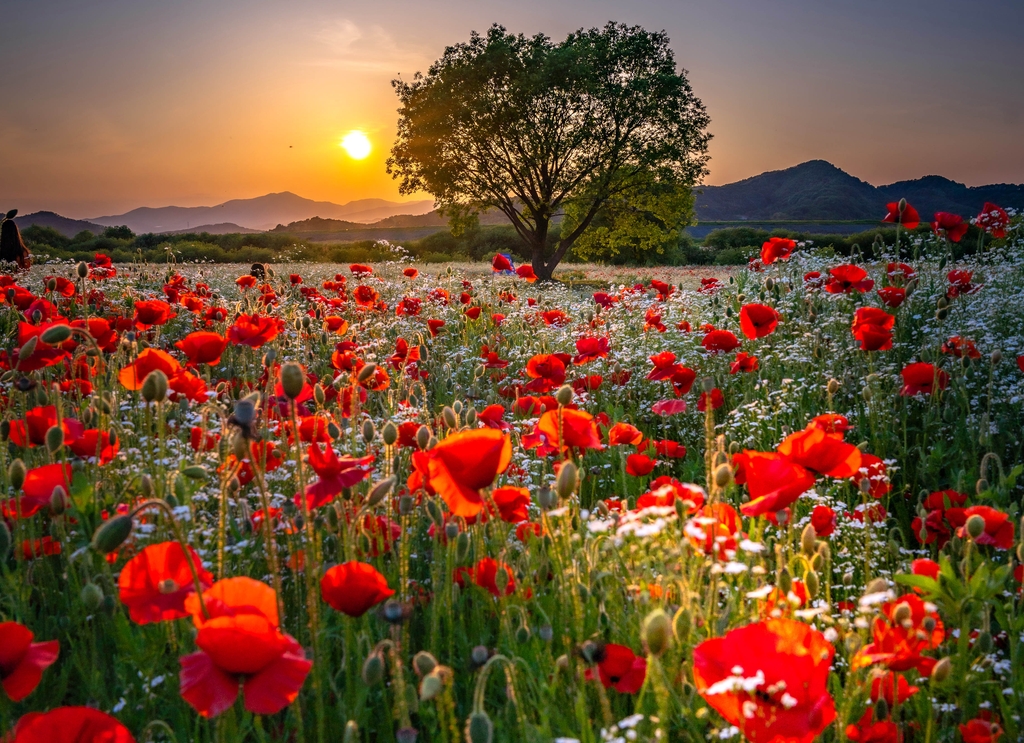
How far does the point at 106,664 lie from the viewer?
2.10m

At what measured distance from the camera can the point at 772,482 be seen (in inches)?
61.9

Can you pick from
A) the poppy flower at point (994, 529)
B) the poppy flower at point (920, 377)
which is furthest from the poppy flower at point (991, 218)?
the poppy flower at point (994, 529)

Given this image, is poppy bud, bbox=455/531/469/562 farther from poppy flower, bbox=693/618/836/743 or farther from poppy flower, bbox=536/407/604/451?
poppy flower, bbox=693/618/836/743

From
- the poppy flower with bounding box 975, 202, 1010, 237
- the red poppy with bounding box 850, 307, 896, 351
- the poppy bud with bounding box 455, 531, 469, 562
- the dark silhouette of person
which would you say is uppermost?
the dark silhouette of person

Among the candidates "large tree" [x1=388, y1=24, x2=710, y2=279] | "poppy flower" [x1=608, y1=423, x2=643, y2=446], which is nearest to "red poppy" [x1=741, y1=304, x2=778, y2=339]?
"poppy flower" [x1=608, y1=423, x2=643, y2=446]

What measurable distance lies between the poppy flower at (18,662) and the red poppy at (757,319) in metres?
3.22

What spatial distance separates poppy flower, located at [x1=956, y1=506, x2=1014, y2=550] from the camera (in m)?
1.98

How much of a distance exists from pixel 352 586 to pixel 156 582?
433 mm

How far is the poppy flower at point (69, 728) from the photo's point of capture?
40.2 inches

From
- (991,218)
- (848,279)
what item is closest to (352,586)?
(848,279)

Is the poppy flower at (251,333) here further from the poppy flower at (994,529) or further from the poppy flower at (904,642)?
the poppy flower at (994,529)

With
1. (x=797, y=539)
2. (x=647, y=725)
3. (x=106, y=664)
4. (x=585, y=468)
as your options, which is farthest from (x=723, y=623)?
(x=585, y=468)

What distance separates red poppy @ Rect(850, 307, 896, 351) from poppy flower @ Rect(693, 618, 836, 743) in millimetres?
2730

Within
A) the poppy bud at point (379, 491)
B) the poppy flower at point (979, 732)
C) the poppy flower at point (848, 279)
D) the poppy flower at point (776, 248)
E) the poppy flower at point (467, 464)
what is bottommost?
the poppy flower at point (979, 732)
